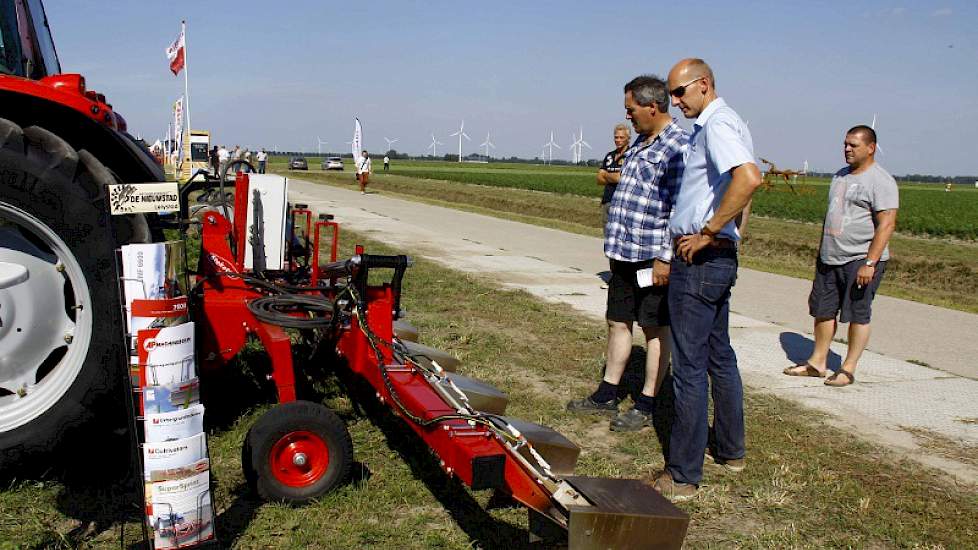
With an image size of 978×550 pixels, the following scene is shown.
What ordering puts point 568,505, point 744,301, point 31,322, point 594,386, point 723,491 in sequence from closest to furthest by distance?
point 568,505 < point 31,322 < point 723,491 < point 594,386 < point 744,301

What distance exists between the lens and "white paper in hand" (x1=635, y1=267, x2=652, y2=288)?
15.0ft

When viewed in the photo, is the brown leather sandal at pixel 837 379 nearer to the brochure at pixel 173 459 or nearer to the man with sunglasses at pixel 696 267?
the man with sunglasses at pixel 696 267

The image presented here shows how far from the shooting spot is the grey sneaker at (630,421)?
4648 mm

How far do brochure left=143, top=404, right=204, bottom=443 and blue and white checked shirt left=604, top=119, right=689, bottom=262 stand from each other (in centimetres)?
268

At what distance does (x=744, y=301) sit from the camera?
9086 mm

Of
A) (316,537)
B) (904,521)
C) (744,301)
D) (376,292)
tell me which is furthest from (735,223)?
(744,301)

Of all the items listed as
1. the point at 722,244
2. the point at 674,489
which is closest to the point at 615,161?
the point at 722,244

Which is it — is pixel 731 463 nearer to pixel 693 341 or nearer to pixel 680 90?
pixel 693 341

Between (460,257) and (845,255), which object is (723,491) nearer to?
(845,255)

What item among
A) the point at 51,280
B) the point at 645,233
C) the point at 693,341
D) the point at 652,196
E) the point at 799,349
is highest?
the point at 652,196

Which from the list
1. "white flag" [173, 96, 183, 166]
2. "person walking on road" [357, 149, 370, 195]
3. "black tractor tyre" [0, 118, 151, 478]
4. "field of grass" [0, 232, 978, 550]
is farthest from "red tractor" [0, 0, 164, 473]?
"white flag" [173, 96, 183, 166]

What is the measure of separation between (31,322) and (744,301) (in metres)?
7.47

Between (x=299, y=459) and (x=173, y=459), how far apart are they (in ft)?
2.69

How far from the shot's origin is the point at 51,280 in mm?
3471
